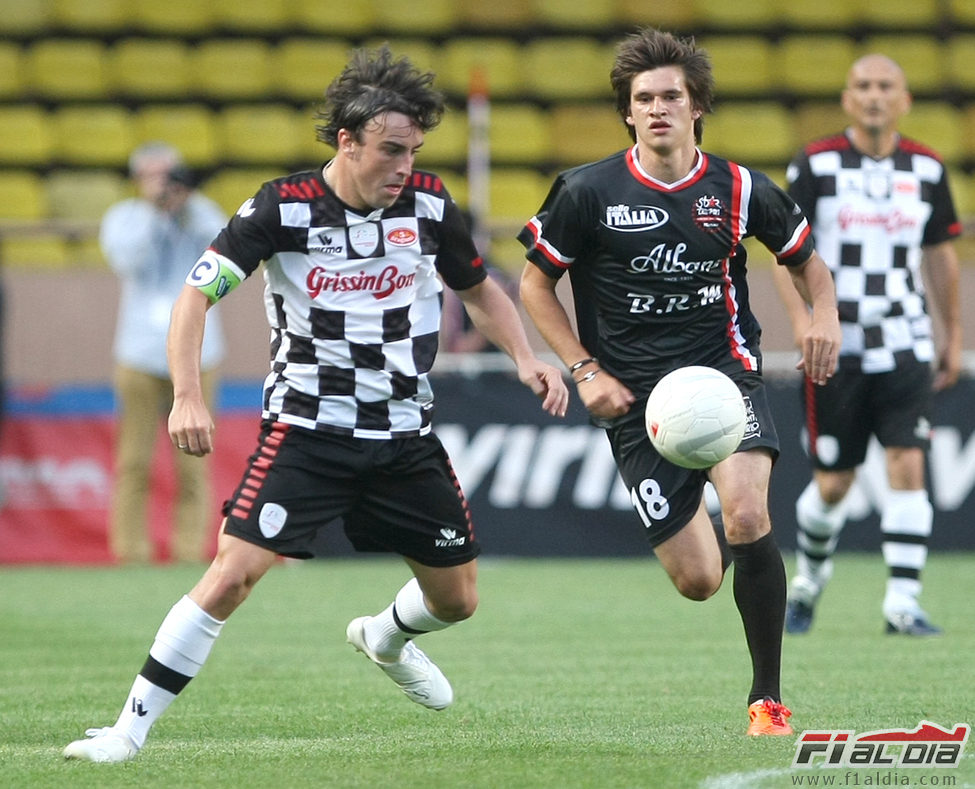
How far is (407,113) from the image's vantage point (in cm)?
498

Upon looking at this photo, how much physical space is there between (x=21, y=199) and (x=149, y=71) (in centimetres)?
207

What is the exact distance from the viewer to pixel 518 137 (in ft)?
53.1

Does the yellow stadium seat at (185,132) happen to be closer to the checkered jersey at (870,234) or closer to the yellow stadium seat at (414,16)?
the yellow stadium seat at (414,16)

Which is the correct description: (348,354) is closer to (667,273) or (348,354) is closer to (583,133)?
(667,273)

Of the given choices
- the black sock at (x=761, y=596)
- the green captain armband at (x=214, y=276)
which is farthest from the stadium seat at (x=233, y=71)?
the black sock at (x=761, y=596)

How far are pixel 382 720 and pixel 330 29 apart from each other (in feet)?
40.3

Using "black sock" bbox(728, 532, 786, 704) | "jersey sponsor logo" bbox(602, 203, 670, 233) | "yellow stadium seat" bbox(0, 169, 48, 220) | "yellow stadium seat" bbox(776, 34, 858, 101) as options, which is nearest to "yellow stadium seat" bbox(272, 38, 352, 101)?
"yellow stadium seat" bbox(0, 169, 48, 220)

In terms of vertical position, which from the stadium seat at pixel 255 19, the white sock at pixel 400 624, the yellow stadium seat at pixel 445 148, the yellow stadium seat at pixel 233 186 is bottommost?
the white sock at pixel 400 624

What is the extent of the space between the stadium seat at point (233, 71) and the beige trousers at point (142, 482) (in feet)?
17.8

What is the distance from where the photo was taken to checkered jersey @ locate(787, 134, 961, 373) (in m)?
7.90

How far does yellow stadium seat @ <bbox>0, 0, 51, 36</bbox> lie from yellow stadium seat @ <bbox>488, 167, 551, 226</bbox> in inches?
185

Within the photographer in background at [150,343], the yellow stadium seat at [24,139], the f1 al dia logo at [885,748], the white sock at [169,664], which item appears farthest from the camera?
the yellow stadium seat at [24,139]

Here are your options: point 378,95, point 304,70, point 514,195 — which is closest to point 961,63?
point 514,195

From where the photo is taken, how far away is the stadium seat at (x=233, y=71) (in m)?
16.4
